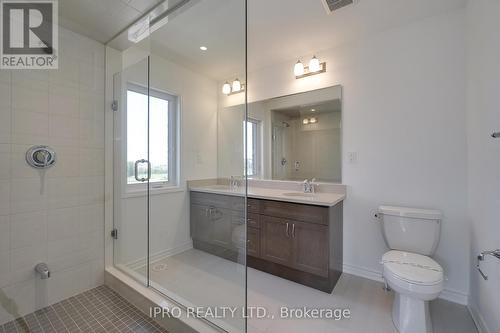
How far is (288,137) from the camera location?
102 inches

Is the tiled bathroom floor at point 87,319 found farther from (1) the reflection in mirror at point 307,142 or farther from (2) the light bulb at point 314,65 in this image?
(2) the light bulb at point 314,65

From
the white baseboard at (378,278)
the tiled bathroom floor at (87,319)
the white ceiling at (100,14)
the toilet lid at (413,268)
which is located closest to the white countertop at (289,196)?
the toilet lid at (413,268)

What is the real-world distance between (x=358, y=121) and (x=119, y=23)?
234 cm

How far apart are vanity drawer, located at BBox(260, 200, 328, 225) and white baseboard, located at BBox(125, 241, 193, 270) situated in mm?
992

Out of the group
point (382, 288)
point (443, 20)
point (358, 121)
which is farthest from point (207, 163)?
point (443, 20)

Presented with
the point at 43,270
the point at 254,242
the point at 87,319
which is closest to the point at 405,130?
the point at 254,242

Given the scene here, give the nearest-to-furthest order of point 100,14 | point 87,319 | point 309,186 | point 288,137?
point 87,319, point 100,14, point 309,186, point 288,137

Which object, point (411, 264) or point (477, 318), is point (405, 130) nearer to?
point (411, 264)

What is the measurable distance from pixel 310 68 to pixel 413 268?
6.61ft

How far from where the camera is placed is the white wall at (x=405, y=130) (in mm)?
1733

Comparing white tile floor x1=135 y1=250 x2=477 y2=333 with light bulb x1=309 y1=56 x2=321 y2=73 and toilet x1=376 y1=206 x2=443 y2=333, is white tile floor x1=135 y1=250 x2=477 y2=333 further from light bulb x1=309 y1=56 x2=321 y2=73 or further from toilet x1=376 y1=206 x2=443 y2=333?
light bulb x1=309 y1=56 x2=321 y2=73

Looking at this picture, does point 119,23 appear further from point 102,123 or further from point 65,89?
point 102,123

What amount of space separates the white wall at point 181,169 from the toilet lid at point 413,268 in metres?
1.72

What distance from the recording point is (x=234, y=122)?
2105 mm
